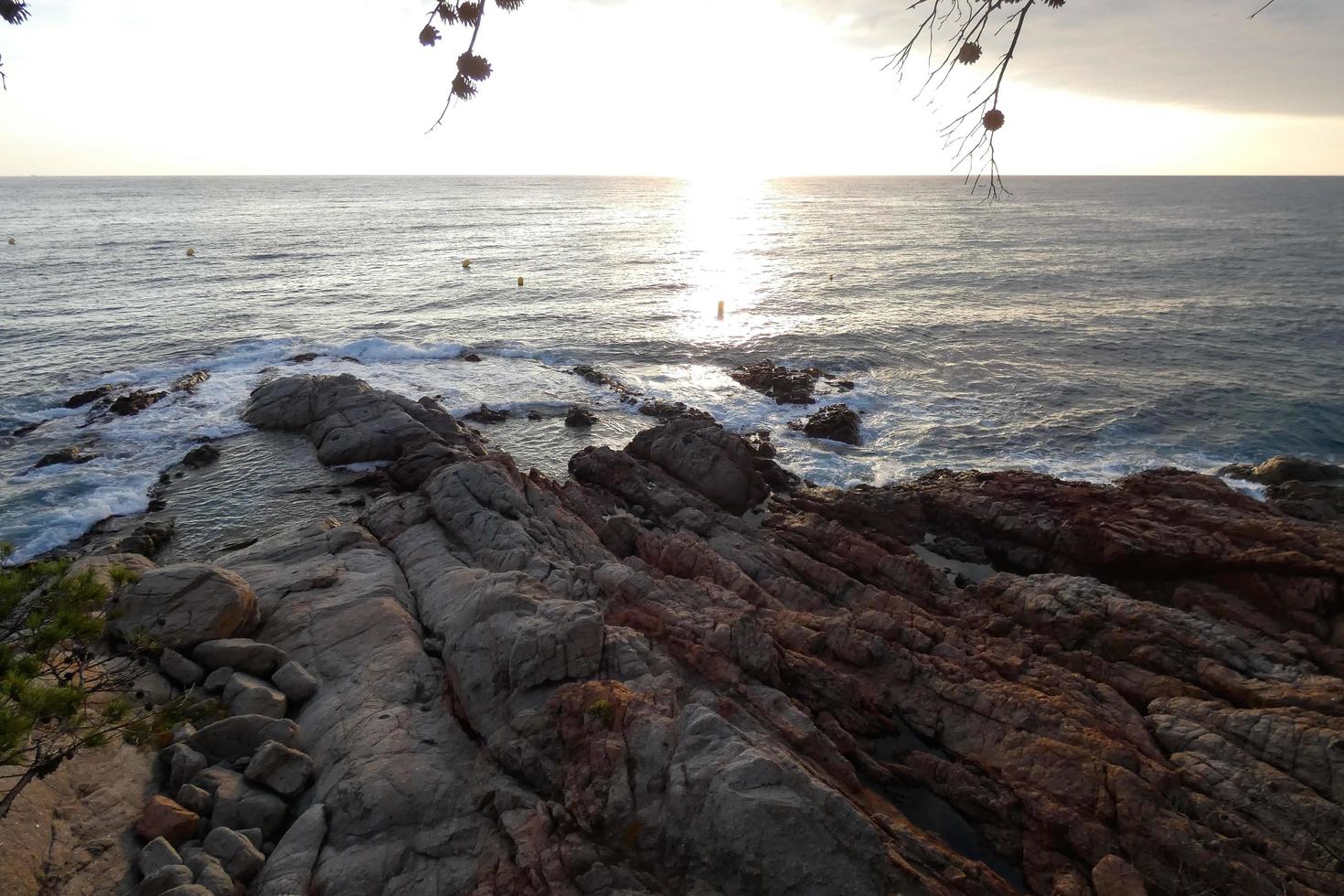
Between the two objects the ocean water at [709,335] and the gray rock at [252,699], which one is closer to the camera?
the gray rock at [252,699]

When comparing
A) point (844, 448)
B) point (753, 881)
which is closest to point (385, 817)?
point (753, 881)

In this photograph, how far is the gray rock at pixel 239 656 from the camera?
1227 cm

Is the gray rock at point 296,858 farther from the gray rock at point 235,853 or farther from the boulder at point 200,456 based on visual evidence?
the boulder at point 200,456

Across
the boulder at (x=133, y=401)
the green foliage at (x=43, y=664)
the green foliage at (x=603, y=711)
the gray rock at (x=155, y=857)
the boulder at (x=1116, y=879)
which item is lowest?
the boulder at (x=1116, y=879)

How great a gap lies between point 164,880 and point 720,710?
7.36 meters

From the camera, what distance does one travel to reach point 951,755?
12.9 m

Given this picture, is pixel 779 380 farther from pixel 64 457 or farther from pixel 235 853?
pixel 235 853

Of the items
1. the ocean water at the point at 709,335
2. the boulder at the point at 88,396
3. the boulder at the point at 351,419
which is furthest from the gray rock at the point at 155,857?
the boulder at the point at 88,396

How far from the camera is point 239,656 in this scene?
40.4ft

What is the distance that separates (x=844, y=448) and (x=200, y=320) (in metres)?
43.4

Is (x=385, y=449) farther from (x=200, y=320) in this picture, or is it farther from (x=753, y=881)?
(x=200, y=320)

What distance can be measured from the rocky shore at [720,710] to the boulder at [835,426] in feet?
31.1

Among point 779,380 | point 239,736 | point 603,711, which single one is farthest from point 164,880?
point 779,380

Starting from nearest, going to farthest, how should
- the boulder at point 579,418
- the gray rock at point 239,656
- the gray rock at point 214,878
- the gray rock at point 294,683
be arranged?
1. the gray rock at point 214,878
2. the gray rock at point 294,683
3. the gray rock at point 239,656
4. the boulder at point 579,418
